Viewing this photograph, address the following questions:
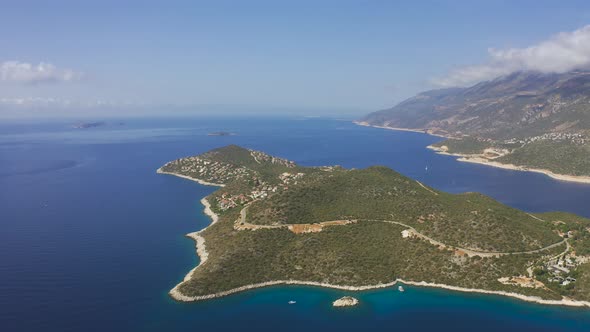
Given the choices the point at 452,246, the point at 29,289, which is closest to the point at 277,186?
the point at 452,246

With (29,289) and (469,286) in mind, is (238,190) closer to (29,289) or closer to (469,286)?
(29,289)

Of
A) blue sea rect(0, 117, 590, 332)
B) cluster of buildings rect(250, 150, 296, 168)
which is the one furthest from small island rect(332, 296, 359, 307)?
cluster of buildings rect(250, 150, 296, 168)

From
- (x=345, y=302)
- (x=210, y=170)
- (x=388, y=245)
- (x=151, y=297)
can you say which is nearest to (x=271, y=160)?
(x=210, y=170)

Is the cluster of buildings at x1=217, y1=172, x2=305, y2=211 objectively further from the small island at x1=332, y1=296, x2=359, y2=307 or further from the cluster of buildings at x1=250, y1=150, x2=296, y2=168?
the small island at x1=332, y1=296, x2=359, y2=307

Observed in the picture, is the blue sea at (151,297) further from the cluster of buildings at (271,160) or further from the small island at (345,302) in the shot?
the cluster of buildings at (271,160)

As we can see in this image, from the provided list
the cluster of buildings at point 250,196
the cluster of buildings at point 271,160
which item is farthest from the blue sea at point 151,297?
the cluster of buildings at point 271,160

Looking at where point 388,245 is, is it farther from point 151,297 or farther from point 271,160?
point 271,160

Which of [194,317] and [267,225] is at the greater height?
[267,225]
